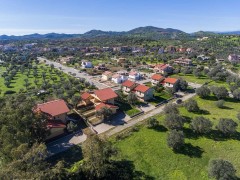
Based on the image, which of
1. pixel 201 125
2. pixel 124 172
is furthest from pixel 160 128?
pixel 124 172

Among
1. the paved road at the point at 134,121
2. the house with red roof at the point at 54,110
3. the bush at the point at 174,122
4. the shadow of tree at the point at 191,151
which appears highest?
the house with red roof at the point at 54,110

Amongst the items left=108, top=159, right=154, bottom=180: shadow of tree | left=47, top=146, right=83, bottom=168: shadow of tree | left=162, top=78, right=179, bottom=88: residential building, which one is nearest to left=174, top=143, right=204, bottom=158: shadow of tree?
left=108, top=159, right=154, bottom=180: shadow of tree

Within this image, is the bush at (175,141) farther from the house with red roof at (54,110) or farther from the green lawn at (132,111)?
the house with red roof at (54,110)

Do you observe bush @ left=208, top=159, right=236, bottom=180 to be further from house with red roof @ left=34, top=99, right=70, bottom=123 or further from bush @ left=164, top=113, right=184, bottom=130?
house with red roof @ left=34, top=99, right=70, bottom=123

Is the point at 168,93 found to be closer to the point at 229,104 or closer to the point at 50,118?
the point at 229,104

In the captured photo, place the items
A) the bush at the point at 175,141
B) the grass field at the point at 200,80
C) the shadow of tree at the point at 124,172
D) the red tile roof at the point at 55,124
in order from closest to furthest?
1. the shadow of tree at the point at 124,172
2. the bush at the point at 175,141
3. the red tile roof at the point at 55,124
4. the grass field at the point at 200,80

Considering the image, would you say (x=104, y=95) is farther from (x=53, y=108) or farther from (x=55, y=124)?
(x=55, y=124)

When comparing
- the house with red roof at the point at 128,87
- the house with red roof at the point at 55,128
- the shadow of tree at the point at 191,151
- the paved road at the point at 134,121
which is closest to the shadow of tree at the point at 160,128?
the paved road at the point at 134,121
